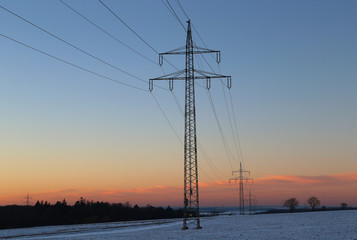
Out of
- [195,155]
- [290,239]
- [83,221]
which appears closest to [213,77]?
[195,155]

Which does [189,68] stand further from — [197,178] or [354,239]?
[354,239]

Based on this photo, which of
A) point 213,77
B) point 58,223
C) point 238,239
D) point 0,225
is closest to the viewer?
point 238,239

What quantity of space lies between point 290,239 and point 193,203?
18963 millimetres

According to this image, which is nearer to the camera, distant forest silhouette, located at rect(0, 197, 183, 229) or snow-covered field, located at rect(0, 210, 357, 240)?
snow-covered field, located at rect(0, 210, 357, 240)

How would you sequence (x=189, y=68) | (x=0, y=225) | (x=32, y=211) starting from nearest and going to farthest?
(x=189, y=68) < (x=0, y=225) < (x=32, y=211)

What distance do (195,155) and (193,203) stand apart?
Answer: 284 inches

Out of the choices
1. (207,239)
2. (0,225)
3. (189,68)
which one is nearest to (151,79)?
(189,68)

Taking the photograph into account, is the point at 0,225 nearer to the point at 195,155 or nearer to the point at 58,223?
the point at 58,223

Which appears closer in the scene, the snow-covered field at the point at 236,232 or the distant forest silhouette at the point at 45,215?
the snow-covered field at the point at 236,232

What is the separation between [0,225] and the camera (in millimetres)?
141375

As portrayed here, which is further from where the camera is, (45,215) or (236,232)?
Answer: (45,215)

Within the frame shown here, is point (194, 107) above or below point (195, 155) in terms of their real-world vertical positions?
above

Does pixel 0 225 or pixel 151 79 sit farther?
pixel 0 225

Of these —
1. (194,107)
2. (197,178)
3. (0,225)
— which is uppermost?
(194,107)
